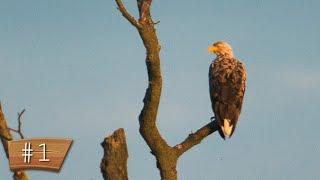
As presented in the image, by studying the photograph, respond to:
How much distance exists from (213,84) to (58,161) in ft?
9.67

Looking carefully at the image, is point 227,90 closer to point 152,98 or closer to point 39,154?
point 152,98

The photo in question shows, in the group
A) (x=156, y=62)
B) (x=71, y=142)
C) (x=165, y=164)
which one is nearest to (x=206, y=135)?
(x=165, y=164)

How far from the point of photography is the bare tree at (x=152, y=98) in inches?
350

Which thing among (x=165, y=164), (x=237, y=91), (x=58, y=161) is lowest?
(x=165, y=164)

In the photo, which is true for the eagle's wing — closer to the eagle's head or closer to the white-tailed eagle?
the white-tailed eagle

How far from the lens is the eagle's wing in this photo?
35.2 feet

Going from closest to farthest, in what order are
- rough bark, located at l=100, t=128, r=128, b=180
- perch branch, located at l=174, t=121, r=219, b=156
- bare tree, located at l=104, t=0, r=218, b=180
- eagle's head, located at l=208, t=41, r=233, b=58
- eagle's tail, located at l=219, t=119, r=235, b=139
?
rough bark, located at l=100, t=128, r=128, b=180 → bare tree, located at l=104, t=0, r=218, b=180 → perch branch, located at l=174, t=121, r=219, b=156 → eagle's tail, located at l=219, t=119, r=235, b=139 → eagle's head, located at l=208, t=41, r=233, b=58

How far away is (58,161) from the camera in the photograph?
34.9 feet

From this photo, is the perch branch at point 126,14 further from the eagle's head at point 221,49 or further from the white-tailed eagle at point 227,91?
the eagle's head at point 221,49

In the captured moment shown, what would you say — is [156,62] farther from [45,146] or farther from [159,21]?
[45,146]

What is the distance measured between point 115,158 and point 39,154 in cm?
249

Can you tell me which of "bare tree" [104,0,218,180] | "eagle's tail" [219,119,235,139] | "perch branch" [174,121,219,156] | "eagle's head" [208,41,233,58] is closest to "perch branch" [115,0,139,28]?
"bare tree" [104,0,218,180]

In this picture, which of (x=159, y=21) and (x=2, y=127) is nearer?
(x=159, y=21)

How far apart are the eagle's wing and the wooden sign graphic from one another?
251 cm
